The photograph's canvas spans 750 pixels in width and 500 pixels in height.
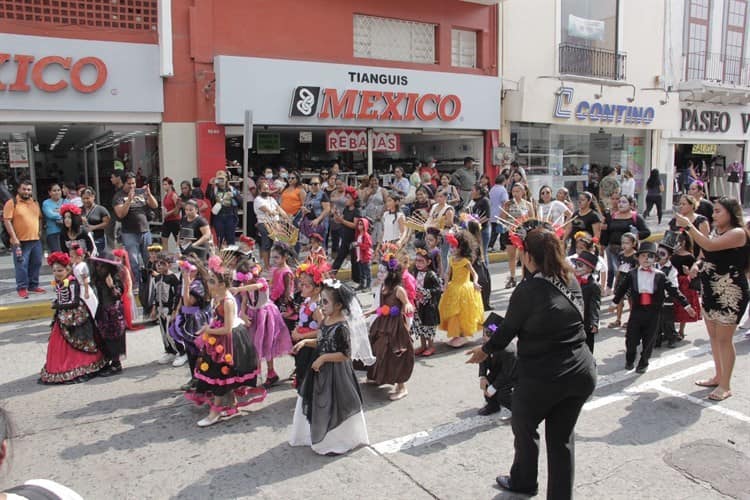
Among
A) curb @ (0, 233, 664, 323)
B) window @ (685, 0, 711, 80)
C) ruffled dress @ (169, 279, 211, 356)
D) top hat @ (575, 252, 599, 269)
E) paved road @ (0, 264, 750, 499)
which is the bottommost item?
paved road @ (0, 264, 750, 499)

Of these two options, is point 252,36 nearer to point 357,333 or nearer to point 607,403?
point 357,333

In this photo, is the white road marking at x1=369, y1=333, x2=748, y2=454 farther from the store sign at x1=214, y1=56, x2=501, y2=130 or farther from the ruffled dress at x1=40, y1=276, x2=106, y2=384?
the store sign at x1=214, y1=56, x2=501, y2=130

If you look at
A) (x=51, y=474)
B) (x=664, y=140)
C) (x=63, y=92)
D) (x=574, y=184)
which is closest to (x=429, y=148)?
(x=574, y=184)

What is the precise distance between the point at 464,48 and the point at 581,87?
13.4 ft

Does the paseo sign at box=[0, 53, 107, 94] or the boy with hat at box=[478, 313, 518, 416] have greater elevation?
the paseo sign at box=[0, 53, 107, 94]

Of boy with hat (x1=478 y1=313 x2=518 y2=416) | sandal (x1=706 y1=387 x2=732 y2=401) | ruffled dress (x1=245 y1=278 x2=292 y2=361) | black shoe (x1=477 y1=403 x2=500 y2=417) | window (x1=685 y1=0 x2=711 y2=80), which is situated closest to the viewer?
boy with hat (x1=478 y1=313 x2=518 y2=416)

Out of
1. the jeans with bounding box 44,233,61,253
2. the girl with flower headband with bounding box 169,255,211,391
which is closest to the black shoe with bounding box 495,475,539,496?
the girl with flower headband with bounding box 169,255,211,391

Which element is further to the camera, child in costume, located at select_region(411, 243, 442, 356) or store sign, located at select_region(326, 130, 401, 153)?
store sign, located at select_region(326, 130, 401, 153)

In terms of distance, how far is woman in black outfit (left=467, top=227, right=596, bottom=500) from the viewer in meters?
3.78

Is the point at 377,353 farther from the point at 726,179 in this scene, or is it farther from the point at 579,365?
the point at 726,179

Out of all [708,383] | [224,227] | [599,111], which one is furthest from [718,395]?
[599,111]

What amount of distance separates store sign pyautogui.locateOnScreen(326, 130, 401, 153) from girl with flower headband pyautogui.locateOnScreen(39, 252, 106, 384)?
403 inches

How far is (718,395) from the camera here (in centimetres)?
586

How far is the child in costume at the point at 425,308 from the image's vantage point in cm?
731
